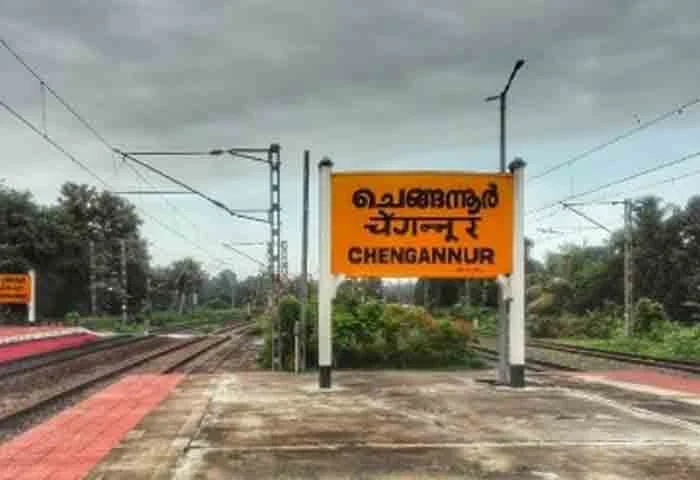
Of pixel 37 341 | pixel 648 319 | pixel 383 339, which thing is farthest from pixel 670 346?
pixel 37 341

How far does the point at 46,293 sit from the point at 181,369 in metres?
56.8

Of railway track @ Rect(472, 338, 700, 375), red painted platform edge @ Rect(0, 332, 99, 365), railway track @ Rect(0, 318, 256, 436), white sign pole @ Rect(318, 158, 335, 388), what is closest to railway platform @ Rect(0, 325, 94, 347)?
red painted platform edge @ Rect(0, 332, 99, 365)

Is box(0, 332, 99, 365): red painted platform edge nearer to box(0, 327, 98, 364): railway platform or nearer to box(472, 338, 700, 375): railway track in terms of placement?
box(0, 327, 98, 364): railway platform

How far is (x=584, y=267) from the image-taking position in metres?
78.9

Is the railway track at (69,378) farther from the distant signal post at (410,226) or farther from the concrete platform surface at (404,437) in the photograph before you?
the distant signal post at (410,226)

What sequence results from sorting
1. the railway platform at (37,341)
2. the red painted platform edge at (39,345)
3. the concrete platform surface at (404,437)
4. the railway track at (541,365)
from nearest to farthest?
1. the concrete platform surface at (404,437)
2. the railway track at (541,365)
3. the red painted platform edge at (39,345)
4. the railway platform at (37,341)

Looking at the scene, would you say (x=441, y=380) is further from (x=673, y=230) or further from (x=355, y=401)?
(x=673, y=230)

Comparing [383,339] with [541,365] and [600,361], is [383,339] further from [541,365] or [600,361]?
[600,361]

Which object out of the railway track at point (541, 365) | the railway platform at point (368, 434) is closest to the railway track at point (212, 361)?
the railway track at point (541, 365)

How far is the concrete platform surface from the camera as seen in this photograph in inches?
367

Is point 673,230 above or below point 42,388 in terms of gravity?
above

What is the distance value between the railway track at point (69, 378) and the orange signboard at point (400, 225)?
6105 millimetres

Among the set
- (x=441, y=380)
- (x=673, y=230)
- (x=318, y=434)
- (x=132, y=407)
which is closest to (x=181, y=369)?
(x=441, y=380)

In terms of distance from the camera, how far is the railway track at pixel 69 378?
642 inches
